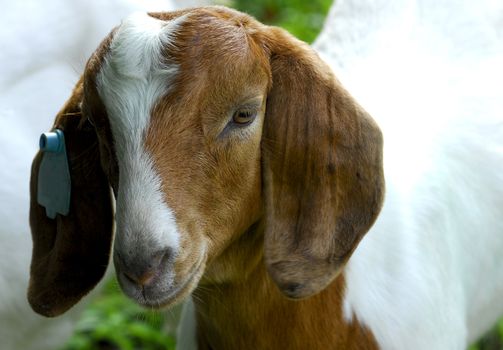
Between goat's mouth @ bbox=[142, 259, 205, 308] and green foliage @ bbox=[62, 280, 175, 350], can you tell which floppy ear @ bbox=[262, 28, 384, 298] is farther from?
green foliage @ bbox=[62, 280, 175, 350]

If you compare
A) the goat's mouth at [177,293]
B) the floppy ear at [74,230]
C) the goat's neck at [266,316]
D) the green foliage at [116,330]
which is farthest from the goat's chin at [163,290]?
the green foliage at [116,330]

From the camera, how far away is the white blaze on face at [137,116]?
3191 mm

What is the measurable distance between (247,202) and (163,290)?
39 cm

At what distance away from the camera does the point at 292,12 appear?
27.0ft

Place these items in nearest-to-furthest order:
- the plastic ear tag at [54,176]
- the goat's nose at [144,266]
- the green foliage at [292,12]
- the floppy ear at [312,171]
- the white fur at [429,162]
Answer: the goat's nose at [144,266] → the floppy ear at [312,171] → the plastic ear tag at [54,176] → the white fur at [429,162] → the green foliage at [292,12]

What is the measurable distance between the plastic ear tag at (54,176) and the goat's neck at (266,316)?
0.49 m

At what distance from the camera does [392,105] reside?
442 cm

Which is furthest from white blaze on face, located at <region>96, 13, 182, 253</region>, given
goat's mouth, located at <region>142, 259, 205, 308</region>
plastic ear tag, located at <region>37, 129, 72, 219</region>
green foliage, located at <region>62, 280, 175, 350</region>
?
green foliage, located at <region>62, 280, 175, 350</region>

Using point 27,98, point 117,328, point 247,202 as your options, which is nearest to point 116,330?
point 117,328

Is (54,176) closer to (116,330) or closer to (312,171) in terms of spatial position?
(312,171)

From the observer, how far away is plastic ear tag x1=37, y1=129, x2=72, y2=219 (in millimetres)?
3797

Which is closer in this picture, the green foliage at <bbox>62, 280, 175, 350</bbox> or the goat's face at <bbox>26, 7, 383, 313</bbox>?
the goat's face at <bbox>26, 7, 383, 313</bbox>

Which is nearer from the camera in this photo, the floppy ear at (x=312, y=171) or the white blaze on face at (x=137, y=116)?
the white blaze on face at (x=137, y=116)

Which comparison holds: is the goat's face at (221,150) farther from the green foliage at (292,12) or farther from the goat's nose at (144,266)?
the green foliage at (292,12)
